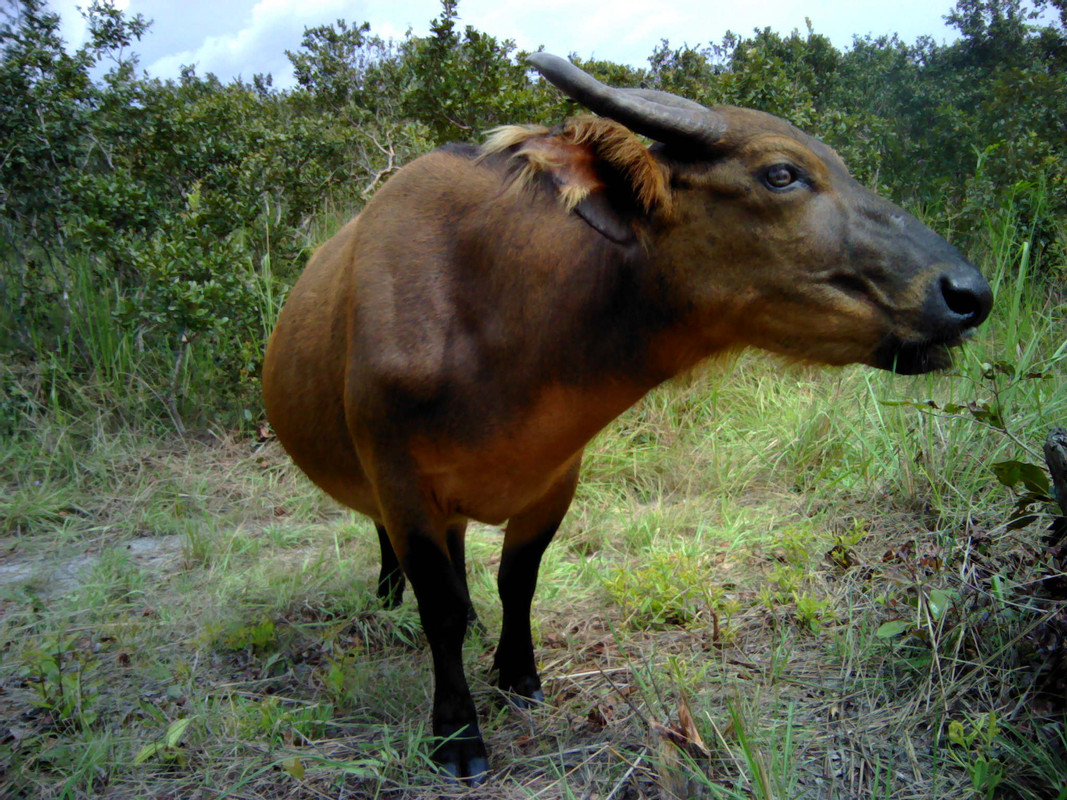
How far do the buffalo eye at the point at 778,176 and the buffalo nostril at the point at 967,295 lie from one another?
433 mm

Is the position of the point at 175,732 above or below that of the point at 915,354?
below

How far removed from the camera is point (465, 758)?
2.40 metres

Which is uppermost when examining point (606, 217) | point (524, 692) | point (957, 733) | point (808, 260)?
point (606, 217)

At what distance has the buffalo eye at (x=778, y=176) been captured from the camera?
193 centimetres

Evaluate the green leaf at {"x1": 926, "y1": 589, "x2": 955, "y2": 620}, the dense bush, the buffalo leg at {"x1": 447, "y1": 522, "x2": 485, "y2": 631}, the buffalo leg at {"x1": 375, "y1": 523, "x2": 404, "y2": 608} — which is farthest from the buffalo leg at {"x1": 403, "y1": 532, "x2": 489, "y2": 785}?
the dense bush

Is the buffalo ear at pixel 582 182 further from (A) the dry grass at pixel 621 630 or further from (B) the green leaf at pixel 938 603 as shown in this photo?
(B) the green leaf at pixel 938 603

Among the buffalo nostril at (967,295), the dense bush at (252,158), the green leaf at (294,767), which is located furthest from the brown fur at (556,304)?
the dense bush at (252,158)

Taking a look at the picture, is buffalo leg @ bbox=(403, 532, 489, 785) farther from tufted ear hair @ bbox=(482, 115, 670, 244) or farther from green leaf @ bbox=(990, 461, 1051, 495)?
green leaf @ bbox=(990, 461, 1051, 495)

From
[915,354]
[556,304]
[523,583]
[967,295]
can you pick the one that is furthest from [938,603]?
[556,304]

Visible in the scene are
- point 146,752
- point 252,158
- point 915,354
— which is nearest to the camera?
point 915,354

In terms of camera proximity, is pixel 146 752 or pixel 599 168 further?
pixel 146 752

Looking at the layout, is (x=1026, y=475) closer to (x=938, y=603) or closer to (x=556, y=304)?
(x=938, y=603)

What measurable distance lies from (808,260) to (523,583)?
5.00 ft

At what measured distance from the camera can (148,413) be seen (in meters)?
5.43
